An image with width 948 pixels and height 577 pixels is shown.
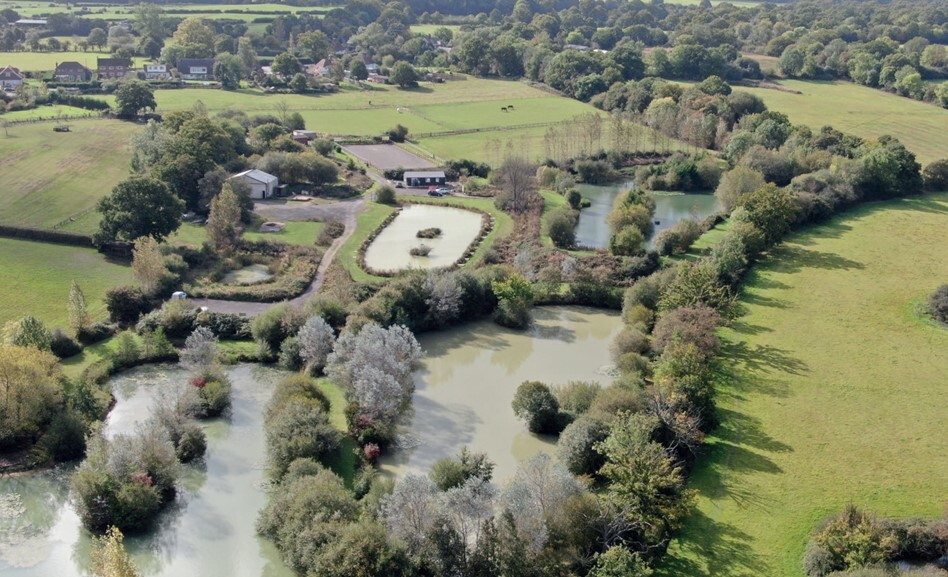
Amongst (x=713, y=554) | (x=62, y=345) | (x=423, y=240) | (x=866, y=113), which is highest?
(x=866, y=113)

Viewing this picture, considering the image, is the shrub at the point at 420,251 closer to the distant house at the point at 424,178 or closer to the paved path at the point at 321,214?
the paved path at the point at 321,214

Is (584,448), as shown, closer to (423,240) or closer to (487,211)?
(423,240)

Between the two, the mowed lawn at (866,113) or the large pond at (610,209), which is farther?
the mowed lawn at (866,113)

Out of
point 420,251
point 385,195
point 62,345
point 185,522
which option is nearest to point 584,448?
point 185,522

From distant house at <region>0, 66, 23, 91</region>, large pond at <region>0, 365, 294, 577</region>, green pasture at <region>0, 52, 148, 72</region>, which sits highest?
green pasture at <region>0, 52, 148, 72</region>

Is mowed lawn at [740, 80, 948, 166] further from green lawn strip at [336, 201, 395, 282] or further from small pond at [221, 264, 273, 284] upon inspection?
small pond at [221, 264, 273, 284]

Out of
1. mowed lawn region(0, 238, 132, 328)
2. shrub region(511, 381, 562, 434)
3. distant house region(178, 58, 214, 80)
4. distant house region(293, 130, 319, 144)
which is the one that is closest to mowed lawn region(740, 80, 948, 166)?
distant house region(293, 130, 319, 144)

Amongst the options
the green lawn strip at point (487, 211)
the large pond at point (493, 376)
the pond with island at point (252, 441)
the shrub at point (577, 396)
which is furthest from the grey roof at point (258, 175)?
the shrub at point (577, 396)
